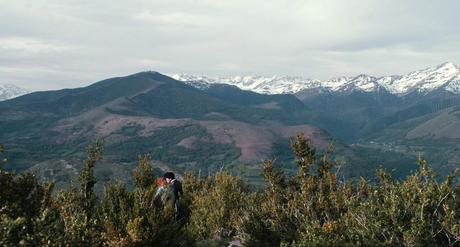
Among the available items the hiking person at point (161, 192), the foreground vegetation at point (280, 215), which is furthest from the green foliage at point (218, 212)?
the hiking person at point (161, 192)

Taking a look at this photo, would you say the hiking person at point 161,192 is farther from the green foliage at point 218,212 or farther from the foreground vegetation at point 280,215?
the green foliage at point 218,212

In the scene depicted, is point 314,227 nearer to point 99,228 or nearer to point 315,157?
point 99,228

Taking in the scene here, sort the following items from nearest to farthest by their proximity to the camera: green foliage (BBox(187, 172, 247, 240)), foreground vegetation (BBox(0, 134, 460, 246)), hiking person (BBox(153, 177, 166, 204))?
foreground vegetation (BBox(0, 134, 460, 246)) → hiking person (BBox(153, 177, 166, 204)) → green foliage (BBox(187, 172, 247, 240))

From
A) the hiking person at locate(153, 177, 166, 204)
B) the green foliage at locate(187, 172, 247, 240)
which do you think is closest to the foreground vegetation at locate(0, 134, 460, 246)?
the hiking person at locate(153, 177, 166, 204)

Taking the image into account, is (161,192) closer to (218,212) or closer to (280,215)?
(280,215)

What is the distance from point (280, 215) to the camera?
2519 centimetres

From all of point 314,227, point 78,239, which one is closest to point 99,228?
point 78,239

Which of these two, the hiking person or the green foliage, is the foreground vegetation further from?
the green foliage

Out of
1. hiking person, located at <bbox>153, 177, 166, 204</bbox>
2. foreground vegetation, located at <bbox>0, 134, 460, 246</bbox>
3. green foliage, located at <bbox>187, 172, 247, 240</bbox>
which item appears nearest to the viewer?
foreground vegetation, located at <bbox>0, 134, 460, 246</bbox>

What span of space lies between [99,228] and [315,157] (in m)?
16.4

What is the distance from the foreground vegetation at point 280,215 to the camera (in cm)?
1416

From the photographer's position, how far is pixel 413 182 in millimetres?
20312

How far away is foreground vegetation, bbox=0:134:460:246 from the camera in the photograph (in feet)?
46.5

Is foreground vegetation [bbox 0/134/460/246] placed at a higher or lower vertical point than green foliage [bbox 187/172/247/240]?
higher
